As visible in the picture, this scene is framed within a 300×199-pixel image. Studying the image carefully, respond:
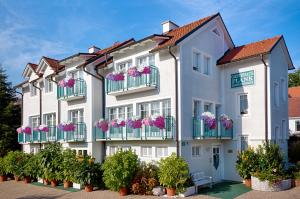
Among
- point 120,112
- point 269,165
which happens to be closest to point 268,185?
point 269,165

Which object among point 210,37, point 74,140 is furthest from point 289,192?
point 74,140

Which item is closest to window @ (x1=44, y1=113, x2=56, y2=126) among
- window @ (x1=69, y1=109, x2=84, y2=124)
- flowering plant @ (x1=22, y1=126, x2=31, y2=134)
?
flowering plant @ (x1=22, y1=126, x2=31, y2=134)

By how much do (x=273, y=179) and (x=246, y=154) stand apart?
5.94 feet

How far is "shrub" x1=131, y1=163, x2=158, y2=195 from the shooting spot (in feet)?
50.4

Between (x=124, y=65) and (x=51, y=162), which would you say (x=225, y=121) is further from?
(x=51, y=162)

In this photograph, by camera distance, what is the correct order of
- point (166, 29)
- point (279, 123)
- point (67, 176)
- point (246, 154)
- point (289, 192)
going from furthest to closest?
point (166, 29) < point (279, 123) < point (67, 176) < point (246, 154) < point (289, 192)

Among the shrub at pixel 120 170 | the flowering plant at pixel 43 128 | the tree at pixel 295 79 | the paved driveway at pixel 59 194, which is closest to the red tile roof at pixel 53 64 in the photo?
the flowering plant at pixel 43 128

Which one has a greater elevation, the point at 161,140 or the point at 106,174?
the point at 161,140

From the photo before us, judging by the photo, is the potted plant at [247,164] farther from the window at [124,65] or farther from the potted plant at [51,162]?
the potted plant at [51,162]

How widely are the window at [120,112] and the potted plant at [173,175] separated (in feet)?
16.9

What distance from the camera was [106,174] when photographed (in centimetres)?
1614

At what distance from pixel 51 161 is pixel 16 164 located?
13.7 ft

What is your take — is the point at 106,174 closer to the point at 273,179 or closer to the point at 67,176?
the point at 67,176

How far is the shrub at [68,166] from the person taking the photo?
17.8 meters
